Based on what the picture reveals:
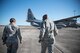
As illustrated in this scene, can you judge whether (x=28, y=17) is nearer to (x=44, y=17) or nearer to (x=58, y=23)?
(x=58, y=23)

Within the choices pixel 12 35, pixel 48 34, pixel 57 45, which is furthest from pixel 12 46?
pixel 57 45

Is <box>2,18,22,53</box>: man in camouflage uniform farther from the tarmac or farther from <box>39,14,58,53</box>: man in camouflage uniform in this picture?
the tarmac

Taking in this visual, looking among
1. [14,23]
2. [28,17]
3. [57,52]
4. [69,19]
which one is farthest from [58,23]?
[14,23]

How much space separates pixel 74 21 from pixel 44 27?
35.3 metres

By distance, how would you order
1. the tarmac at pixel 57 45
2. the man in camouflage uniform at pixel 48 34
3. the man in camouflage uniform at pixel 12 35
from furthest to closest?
the tarmac at pixel 57 45
the man in camouflage uniform at pixel 12 35
the man in camouflage uniform at pixel 48 34

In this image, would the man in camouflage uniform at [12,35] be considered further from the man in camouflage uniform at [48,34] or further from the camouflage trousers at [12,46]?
the man in camouflage uniform at [48,34]

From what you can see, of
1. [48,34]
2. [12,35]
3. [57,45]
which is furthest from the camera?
[57,45]

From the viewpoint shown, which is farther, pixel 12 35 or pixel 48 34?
pixel 12 35

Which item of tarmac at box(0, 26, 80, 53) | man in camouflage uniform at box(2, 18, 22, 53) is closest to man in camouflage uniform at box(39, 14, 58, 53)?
man in camouflage uniform at box(2, 18, 22, 53)

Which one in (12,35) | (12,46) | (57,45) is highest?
(12,35)

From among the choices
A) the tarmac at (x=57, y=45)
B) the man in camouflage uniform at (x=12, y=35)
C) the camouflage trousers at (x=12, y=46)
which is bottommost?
the tarmac at (x=57, y=45)

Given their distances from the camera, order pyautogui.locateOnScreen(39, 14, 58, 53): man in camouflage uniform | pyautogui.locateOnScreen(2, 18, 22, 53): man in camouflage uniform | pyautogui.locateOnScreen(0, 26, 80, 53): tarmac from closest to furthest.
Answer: pyautogui.locateOnScreen(39, 14, 58, 53): man in camouflage uniform → pyautogui.locateOnScreen(2, 18, 22, 53): man in camouflage uniform → pyautogui.locateOnScreen(0, 26, 80, 53): tarmac

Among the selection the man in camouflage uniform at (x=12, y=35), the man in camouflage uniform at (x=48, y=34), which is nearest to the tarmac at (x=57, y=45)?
the man in camouflage uniform at (x=12, y=35)

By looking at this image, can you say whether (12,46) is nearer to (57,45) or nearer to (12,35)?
(12,35)
